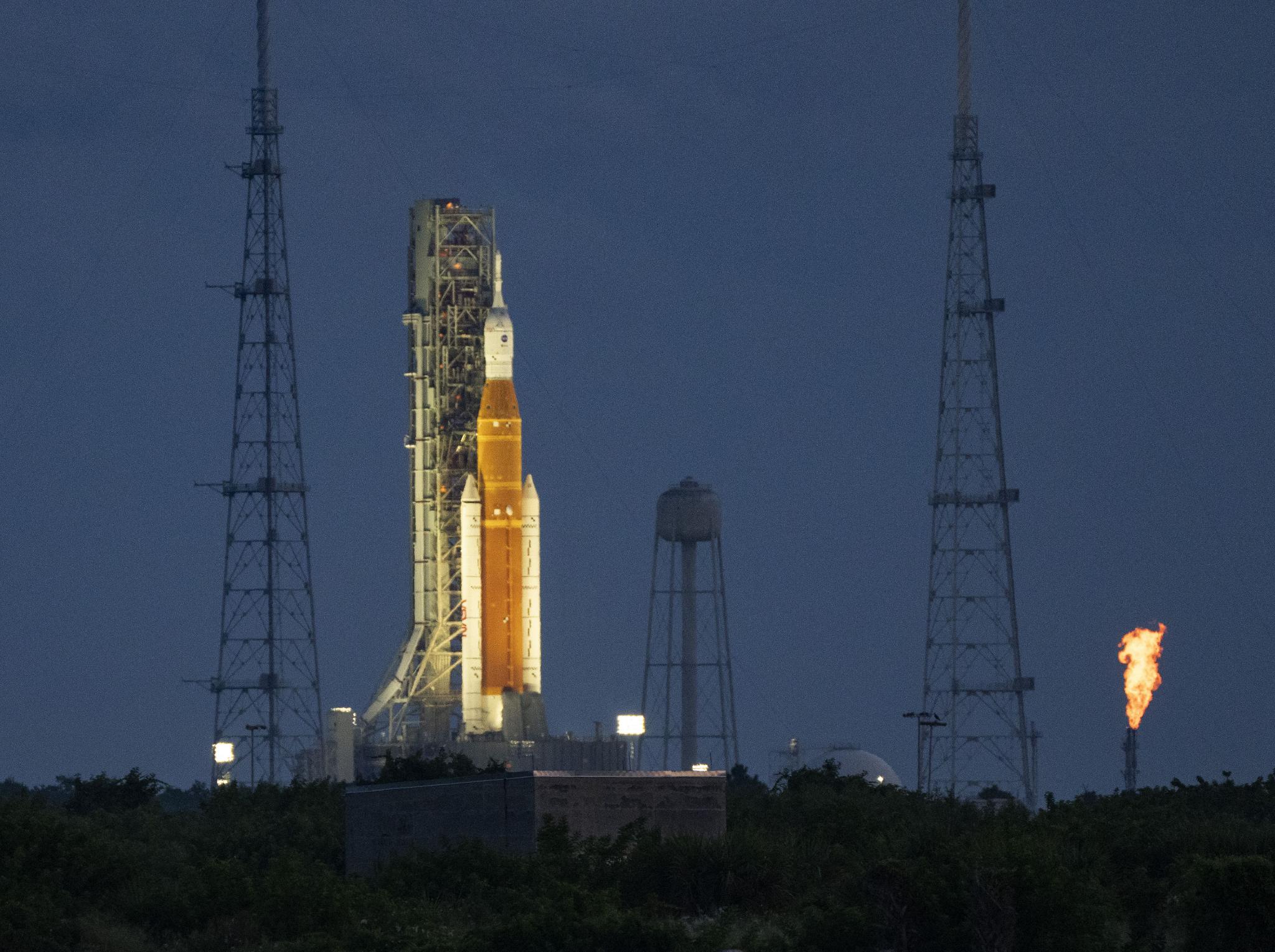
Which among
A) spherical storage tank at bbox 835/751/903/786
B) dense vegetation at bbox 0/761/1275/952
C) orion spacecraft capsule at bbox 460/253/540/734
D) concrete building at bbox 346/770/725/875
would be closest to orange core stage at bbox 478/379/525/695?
orion spacecraft capsule at bbox 460/253/540/734

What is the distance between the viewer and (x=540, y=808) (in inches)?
1829

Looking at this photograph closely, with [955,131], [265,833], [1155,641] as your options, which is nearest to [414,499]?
[955,131]

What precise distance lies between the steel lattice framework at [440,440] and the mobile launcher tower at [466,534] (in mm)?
54

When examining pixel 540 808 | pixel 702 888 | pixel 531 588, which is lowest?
pixel 702 888

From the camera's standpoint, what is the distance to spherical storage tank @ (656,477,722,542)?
10875 centimetres

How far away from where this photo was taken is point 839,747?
110125 millimetres

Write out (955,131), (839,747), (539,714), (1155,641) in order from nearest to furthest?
(1155,641), (955,131), (539,714), (839,747)

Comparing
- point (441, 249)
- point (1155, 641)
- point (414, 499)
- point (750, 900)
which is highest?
point (441, 249)

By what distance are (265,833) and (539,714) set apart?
42.2 m

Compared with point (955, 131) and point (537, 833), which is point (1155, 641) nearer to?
point (955, 131)

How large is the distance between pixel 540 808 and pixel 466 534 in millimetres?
51373

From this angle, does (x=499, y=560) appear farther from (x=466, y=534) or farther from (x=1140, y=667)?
(x=1140, y=667)

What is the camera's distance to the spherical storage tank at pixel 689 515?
108750mm

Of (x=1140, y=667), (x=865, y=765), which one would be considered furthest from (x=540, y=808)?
(x=865, y=765)
